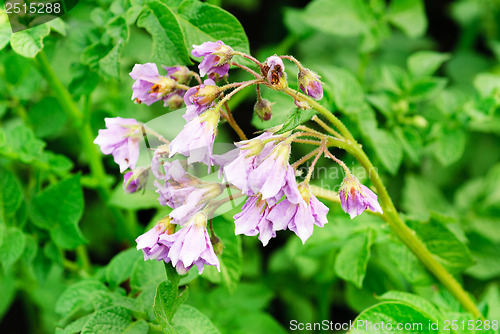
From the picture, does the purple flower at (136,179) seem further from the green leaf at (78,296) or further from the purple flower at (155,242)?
the green leaf at (78,296)

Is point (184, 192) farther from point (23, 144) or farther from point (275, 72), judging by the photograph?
point (23, 144)

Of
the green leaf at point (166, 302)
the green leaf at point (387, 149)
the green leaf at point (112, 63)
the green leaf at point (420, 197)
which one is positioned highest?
the green leaf at point (112, 63)

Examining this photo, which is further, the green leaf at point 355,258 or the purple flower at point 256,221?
the green leaf at point 355,258

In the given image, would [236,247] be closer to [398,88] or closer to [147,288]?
[147,288]

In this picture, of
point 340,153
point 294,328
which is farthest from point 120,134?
point 294,328

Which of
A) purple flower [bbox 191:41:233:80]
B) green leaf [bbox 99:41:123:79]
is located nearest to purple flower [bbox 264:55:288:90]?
purple flower [bbox 191:41:233:80]

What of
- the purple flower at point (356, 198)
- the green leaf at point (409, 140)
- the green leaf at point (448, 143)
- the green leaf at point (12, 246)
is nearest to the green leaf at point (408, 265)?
the green leaf at point (409, 140)
